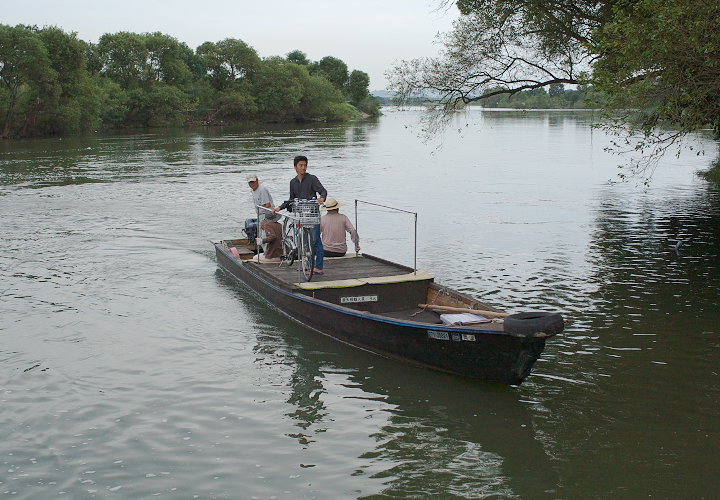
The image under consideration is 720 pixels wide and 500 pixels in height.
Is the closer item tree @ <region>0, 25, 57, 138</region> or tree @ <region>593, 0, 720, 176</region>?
tree @ <region>593, 0, 720, 176</region>

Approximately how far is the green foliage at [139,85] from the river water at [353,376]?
42.5m

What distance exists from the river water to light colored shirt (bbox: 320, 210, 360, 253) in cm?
156

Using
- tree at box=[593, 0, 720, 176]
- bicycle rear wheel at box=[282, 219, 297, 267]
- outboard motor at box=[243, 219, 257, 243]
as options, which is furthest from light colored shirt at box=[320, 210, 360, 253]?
tree at box=[593, 0, 720, 176]

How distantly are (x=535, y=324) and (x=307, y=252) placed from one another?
4.58 m

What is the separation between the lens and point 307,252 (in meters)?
11.6

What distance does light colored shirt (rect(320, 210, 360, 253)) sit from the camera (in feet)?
41.0

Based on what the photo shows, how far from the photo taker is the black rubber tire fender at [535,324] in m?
A: 7.97

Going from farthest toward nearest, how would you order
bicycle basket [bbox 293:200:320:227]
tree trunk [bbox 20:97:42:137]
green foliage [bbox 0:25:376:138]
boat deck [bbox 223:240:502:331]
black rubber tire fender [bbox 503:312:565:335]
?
tree trunk [bbox 20:97:42:137] < green foliage [bbox 0:25:376:138] < bicycle basket [bbox 293:200:320:227] < boat deck [bbox 223:240:502:331] < black rubber tire fender [bbox 503:312:565:335]

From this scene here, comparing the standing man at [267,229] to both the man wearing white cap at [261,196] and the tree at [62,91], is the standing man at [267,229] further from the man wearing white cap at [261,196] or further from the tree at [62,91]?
the tree at [62,91]

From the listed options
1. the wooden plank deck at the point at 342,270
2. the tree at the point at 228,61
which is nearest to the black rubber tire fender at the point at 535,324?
the wooden plank deck at the point at 342,270

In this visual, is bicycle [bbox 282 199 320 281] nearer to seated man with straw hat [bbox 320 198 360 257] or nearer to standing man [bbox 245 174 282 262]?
seated man with straw hat [bbox 320 198 360 257]

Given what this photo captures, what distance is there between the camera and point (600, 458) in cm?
736


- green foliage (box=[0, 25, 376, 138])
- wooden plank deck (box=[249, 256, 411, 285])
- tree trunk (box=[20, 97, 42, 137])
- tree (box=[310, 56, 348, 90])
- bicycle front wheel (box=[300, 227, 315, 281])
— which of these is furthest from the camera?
tree (box=[310, 56, 348, 90])

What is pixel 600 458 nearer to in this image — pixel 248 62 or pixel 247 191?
→ pixel 247 191
